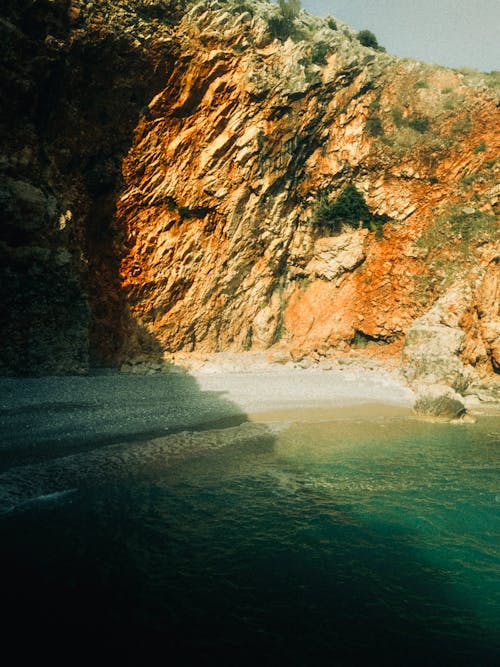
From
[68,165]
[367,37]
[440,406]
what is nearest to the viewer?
[440,406]

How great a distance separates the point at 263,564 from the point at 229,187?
22.6 meters

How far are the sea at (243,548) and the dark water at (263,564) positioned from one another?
2 centimetres

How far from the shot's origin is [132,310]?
22562 millimetres

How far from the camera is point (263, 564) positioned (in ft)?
20.0

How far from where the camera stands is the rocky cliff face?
17.2 metres

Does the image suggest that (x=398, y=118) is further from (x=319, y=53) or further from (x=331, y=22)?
(x=331, y=22)

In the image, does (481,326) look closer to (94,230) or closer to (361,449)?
(361,449)

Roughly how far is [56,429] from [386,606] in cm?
926

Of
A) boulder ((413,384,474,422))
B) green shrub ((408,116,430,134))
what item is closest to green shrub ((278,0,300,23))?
green shrub ((408,116,430,134))

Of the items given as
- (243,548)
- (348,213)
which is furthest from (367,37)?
(243,548)

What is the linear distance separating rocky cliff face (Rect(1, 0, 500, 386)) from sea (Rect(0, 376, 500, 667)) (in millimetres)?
9177

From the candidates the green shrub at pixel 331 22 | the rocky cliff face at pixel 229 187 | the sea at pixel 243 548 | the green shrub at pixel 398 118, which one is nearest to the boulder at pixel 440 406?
the sea at pixel 243 548

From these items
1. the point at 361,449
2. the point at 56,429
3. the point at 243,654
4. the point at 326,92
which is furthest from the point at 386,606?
the point at 326,92

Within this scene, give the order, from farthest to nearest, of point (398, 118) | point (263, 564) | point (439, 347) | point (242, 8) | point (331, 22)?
point (331, 22), point (398, 118), point (242, 8), point (439, 347), point (263, 564)
